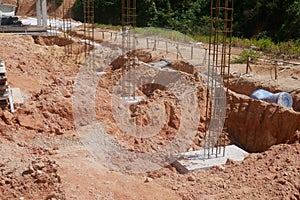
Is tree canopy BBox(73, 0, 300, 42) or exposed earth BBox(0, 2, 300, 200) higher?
tree canopy BBox(73, 0, 300, 42)

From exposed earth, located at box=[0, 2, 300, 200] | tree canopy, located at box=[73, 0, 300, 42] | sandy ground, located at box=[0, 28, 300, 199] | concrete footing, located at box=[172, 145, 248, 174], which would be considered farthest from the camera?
tree canopy, located at box=[73, 0, 300, 42]

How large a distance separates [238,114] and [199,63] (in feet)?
21.4

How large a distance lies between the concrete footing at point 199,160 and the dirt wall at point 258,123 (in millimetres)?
1711

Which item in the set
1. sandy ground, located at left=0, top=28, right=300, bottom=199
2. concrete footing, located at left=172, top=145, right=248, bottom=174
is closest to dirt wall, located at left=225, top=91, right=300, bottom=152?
concrete footing, located at left=172, top=145, right=248, bottom=174

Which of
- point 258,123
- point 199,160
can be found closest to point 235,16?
point 258,123

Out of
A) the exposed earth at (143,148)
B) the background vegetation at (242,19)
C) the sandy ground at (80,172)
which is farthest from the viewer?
the background vegetation at (242,19)

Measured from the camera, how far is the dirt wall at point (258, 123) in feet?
34.6

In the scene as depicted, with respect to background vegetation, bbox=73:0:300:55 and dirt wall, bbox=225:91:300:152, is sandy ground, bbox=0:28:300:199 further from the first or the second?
background vegetation, bbox=73:0:300:55

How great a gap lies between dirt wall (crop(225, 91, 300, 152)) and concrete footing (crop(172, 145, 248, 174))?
171cm

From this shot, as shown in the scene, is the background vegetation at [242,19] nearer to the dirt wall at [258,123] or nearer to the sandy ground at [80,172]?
the dirt wall at [258,123]

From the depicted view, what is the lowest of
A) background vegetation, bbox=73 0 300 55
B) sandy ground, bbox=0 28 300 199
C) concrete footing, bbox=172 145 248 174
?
concrete footing, bbox=172 145 248 174

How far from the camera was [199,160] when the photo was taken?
9102 millimetres

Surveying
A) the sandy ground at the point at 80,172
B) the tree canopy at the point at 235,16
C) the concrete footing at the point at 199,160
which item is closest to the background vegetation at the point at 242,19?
the tree canopy at the point at 235,16

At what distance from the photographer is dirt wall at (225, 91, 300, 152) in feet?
34.6
